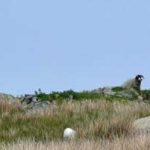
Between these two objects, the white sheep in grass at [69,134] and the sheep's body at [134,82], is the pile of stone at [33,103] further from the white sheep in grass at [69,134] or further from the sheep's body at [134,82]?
the sheep's body at [134,82]

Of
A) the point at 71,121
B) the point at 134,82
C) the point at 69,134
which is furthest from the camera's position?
the point at 134,82

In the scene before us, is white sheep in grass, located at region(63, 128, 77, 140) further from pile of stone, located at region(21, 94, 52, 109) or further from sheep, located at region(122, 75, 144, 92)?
sheep, located at region(122, 75, 144, 92)

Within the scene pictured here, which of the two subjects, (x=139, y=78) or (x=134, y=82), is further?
(x=139, y=78)

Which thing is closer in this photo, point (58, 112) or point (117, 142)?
point (117, 142)

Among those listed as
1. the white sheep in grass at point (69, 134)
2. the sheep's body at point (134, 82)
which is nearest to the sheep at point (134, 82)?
the sheep's body at point (134, 82)

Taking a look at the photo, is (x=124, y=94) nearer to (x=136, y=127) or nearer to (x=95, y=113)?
(x=95, y=113)

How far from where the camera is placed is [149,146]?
8.66 metres

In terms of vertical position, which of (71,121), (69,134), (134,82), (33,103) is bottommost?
(69,134)

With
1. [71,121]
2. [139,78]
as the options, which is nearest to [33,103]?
[71,121]

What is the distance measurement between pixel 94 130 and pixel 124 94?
11.2m

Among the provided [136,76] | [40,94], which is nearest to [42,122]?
[40,94]

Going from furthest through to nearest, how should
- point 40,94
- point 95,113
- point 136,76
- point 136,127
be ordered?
point 136,76
point 40,94
point 95,113
point 136,127

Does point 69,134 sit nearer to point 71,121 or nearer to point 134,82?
point 71,121

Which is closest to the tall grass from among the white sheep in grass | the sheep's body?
the white sheep in grass
